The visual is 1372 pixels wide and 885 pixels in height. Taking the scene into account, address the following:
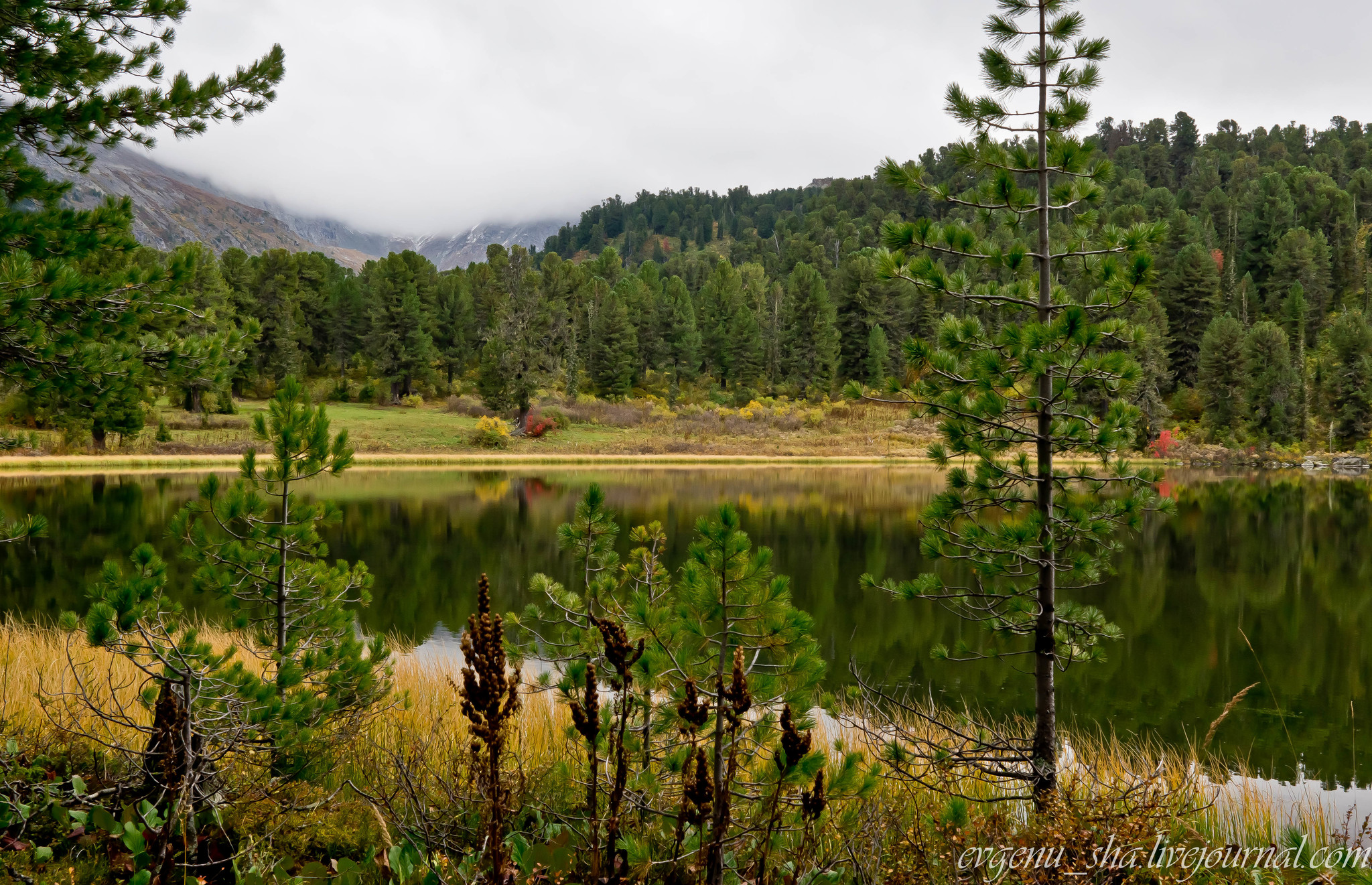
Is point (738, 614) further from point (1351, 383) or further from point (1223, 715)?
point (1351, 383)

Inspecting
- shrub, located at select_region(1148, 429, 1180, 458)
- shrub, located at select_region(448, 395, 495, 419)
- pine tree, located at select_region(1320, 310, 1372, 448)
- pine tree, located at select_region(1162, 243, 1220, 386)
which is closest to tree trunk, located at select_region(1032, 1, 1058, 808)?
shrub, located at select_region(448, 395, 495, 419)

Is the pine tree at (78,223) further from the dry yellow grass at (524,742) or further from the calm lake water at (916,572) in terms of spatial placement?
the calm lake water at (916,572)

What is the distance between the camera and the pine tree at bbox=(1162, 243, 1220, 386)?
Result: 2662 inches

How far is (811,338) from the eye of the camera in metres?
65.8

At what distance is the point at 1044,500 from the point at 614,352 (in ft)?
191

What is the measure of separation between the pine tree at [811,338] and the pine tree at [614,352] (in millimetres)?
13639

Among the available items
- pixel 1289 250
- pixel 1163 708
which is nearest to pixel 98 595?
pixel 1163 708

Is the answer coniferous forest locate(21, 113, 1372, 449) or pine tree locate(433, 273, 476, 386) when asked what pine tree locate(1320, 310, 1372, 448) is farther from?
pine tree locate(433, 273, 476, 386)

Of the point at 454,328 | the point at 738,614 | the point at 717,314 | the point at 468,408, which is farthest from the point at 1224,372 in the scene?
the point at 738,614

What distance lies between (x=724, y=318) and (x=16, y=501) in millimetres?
57739

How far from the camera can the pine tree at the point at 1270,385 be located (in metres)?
53.7

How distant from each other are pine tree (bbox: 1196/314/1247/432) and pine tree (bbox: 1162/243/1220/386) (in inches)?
375

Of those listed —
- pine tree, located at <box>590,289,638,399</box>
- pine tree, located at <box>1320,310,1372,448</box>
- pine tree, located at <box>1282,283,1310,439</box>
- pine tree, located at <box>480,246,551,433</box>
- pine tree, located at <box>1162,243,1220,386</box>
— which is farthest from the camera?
pine tree, located at <box>1162,243,1220,386</box>

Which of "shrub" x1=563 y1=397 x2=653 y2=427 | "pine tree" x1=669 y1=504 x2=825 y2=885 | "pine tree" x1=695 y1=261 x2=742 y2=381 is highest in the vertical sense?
"pine tree" x1=695 y1=261 x2=742 y2=381
